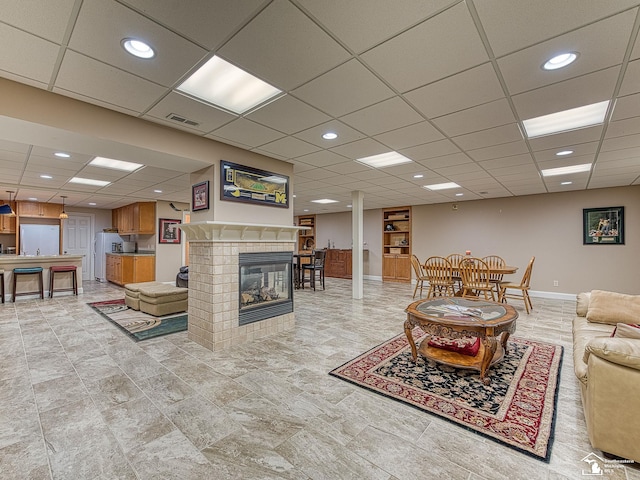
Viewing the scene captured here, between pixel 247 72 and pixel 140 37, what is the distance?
66 cm

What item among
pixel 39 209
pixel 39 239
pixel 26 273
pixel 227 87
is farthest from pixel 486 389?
pixel 39 239

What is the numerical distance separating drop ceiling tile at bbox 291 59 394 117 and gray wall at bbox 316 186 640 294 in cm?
668

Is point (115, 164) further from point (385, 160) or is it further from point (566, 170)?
point (566, 170)

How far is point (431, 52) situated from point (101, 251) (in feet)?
36.7

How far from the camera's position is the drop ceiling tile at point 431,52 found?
1.61 meters

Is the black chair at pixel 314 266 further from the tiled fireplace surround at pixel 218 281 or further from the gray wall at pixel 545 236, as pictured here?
the tiled fireplace surround at pixel 218 281

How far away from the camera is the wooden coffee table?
250 centimetres

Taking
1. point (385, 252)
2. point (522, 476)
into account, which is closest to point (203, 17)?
point (522, 476)

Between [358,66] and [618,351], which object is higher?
[358,66]

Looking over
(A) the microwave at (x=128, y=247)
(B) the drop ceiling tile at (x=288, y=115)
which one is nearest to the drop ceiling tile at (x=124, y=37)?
(B) the drop ceiling tile at (x=288, y=115)

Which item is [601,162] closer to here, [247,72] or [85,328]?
[247,72]

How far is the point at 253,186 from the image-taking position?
385 cm

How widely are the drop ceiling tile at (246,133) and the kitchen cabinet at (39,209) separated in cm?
836

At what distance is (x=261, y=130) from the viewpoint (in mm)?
3105
